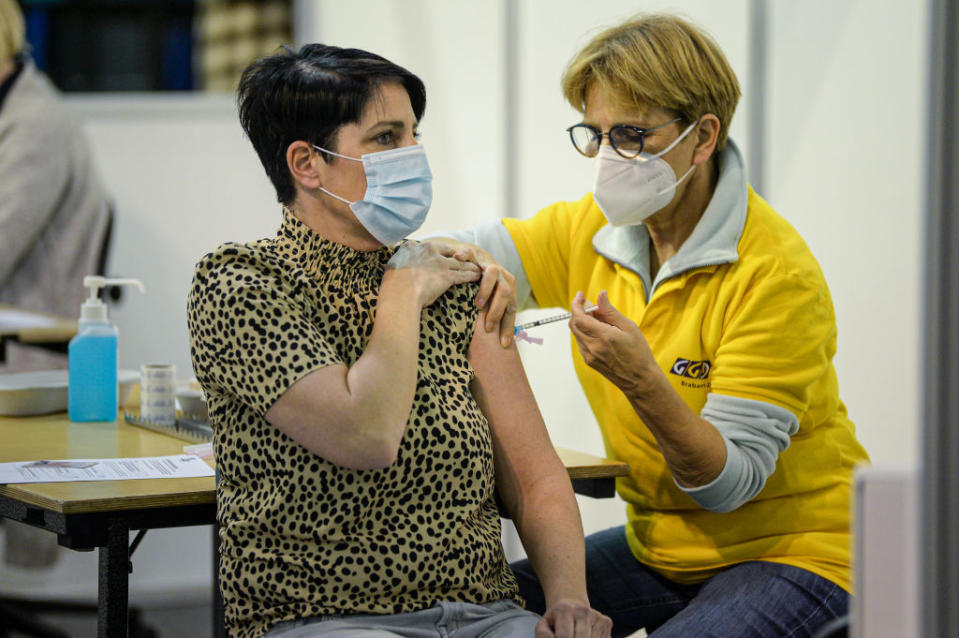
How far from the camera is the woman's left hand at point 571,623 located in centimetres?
138

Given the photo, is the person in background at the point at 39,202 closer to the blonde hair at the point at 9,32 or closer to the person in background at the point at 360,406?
the blonde hair at the point at 9,32

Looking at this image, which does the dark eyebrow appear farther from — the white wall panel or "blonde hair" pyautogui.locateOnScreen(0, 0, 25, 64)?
"blonde hair" pyautogui.locateOnScreen(0, 0, 25, 64)

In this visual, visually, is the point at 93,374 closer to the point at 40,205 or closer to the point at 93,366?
the point at 93,366

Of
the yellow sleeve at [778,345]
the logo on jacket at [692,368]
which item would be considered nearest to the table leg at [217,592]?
the logo on jacket at [692,368]

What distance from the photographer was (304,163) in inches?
59.2

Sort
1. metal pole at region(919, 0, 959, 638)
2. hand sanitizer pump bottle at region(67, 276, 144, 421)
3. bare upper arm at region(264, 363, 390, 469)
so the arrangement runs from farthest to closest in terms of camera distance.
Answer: hand sanitizer pump bottle at region(67, 276, 144, 421), bare upper arm at region(264, 363, 390, 469), metal pole at region(919, 0, 959, 638)

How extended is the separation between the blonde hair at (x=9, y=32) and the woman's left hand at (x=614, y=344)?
2.56 m

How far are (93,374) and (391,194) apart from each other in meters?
0.82

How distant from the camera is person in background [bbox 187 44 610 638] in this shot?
1.31 meters

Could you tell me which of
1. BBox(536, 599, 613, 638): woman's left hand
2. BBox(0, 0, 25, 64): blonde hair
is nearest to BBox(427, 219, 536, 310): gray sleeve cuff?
BBox(536, 599, 613, 638): woman's left hand

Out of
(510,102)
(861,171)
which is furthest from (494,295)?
(510,102)

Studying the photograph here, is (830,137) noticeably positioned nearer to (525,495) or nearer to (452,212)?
(525,495)

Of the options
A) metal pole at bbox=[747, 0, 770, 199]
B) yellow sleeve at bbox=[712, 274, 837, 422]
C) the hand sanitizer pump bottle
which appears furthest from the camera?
metal pole at bbox=[747, 0, 770, 199]

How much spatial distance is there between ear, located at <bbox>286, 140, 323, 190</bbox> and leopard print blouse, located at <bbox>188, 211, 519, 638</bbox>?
133 mm
